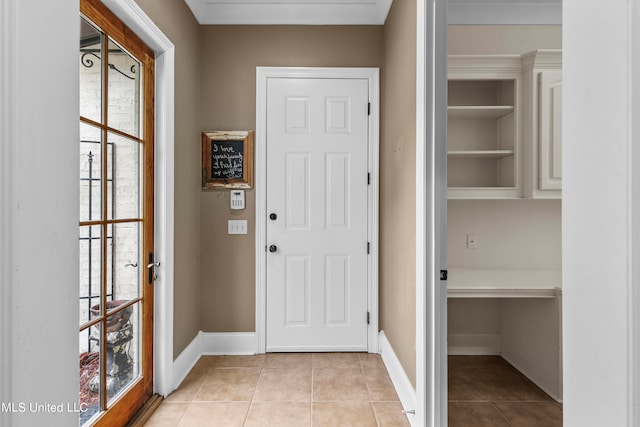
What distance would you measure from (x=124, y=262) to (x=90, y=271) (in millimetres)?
295

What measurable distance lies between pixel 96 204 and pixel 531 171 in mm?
2681

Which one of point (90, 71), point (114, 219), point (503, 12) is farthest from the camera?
point (503, 12)

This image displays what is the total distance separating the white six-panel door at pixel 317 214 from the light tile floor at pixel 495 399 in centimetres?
80

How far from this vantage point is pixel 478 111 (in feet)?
9.12

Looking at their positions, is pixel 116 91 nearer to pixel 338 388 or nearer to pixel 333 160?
pixel 333 160

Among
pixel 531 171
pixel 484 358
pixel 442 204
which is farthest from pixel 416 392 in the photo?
pixel 531 171

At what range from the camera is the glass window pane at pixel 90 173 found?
1.64 metres

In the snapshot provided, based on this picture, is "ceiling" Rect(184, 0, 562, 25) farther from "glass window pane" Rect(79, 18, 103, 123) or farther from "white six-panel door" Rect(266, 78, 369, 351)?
"glass window pane" Rect(79, 18, 103, 123)

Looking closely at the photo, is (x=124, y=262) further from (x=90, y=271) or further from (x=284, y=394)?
(x=284, y=394)

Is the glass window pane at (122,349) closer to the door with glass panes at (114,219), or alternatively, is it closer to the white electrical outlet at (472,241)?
the door with glass panes at (114,219)

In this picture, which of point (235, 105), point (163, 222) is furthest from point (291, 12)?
point (163, 222)

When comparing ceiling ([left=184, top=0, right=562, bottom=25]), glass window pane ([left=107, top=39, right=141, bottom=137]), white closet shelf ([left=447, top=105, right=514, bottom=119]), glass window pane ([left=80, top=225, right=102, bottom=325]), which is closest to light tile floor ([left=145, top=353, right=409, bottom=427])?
glass window pane ([left=80, top=225, right=102, bottom=325])

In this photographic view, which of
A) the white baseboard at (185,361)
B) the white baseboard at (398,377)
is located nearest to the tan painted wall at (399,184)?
the white baseboard at (398,377)

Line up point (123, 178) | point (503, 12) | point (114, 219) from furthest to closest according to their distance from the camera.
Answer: point (503, 12)
point (123, 178)
point (114, 219)
